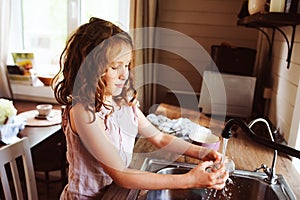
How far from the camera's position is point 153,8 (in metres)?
2.25

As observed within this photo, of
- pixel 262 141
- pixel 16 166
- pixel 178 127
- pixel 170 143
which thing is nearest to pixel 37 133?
pixel 16 166

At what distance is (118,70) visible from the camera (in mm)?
851

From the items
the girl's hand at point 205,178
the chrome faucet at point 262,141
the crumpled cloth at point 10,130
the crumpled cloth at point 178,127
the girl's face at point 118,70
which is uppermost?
the girl's face at point 118,70

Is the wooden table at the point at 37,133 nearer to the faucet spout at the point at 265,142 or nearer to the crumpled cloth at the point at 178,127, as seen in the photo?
the crumpled cloth at the point at 178,127

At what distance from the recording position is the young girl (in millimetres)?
790

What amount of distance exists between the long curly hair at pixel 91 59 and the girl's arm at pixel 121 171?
46 millimetres

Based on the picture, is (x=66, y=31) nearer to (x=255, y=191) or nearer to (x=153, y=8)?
(x=153, y=8)

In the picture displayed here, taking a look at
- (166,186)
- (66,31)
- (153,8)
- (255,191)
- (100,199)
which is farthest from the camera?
(66,31)

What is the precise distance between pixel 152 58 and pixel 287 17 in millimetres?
1305

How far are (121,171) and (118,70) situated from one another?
290mm

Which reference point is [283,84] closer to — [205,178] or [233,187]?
[233,187]

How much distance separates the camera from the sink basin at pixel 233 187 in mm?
1035

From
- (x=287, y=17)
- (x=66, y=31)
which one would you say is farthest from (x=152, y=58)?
(x=287, y=17)

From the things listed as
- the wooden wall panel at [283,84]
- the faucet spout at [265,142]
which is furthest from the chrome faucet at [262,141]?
the wooden wall panel at [283,84]
